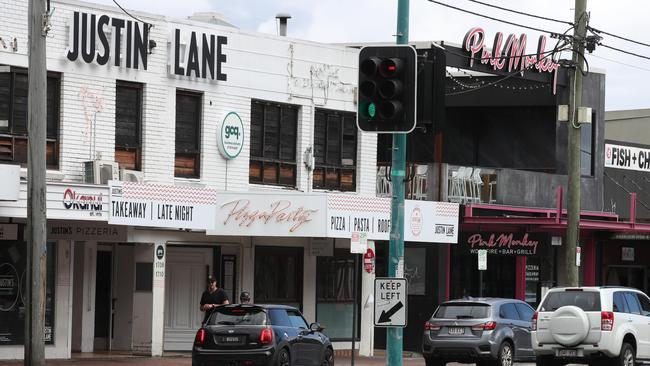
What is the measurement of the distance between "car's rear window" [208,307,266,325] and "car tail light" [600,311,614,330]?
22.3 ft

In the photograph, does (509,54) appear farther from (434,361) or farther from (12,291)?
(12,291)

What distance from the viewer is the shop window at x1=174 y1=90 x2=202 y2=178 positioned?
29.9 meters

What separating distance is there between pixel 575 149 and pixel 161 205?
10.2 m

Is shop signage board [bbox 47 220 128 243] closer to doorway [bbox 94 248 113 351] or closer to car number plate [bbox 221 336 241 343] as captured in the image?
doorway [bbox 94 248 113 351]

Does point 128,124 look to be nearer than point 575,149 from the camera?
Yes

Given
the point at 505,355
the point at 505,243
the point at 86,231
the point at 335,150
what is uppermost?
the point at 335,150

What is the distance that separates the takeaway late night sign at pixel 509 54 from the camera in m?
37.6

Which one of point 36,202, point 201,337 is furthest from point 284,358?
point 36,202

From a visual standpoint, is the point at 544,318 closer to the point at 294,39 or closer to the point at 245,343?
the point at 245,343

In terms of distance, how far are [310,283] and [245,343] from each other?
31.4 ft

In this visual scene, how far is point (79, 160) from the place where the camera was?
2762cm

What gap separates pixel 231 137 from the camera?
30.7 metres

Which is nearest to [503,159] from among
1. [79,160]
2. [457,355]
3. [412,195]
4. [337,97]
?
[412,195]

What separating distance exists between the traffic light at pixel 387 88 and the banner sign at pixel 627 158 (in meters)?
29.0
